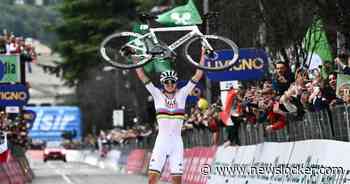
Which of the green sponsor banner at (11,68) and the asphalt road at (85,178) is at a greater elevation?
the green sponsor banner at (11,68)

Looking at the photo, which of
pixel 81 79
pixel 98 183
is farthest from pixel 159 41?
pixel 81 79

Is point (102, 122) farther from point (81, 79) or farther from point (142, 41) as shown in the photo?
point (142, 41)

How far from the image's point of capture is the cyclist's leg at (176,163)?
17078 mm

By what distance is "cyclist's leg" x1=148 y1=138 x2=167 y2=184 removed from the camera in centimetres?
1705

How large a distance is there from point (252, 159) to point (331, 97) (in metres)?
2.52

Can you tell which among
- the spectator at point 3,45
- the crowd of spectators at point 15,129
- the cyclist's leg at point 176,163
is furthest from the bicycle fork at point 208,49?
the spectator at point 3,45

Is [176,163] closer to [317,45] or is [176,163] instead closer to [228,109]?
[228,109]

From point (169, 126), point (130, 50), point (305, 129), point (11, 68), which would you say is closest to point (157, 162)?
point (169, 126)

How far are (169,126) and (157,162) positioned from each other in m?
0.65

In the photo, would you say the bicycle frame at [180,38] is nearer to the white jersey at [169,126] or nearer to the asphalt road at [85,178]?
the white jersey at [169,126]

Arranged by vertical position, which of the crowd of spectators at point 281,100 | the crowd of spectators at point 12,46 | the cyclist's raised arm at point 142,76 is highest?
the crowd of spectators at point 12,46

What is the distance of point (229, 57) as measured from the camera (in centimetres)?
2262

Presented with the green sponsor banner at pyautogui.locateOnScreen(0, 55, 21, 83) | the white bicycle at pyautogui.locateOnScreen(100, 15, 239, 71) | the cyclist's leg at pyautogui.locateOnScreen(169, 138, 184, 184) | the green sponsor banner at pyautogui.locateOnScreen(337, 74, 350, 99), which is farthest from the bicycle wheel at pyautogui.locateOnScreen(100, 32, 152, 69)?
the green sponsor banner at pyautogui.locateOnScreen(0, 55, 21, 83)

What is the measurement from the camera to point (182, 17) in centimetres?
2772
